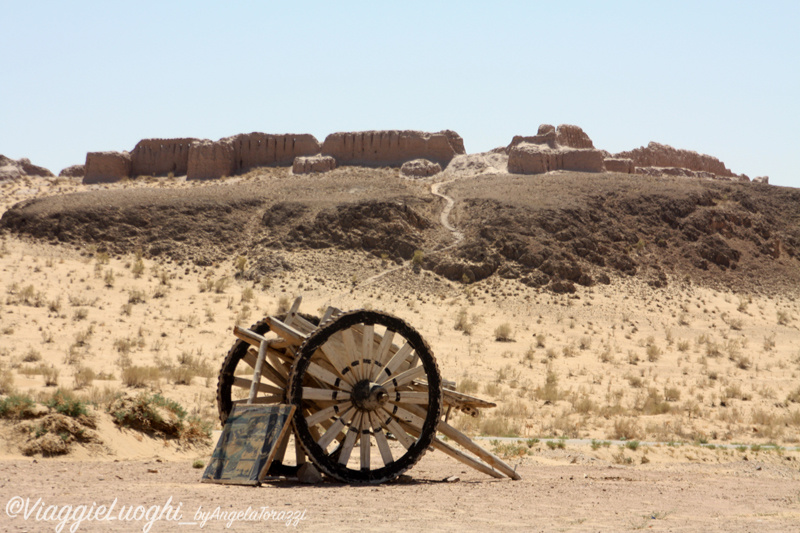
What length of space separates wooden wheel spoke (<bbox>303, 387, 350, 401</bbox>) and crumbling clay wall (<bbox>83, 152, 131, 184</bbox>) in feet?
162

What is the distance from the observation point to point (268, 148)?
175 ft

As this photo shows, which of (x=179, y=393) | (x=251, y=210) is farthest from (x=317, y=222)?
(x=179, y=393)

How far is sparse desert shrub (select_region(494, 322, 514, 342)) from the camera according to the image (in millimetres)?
27078

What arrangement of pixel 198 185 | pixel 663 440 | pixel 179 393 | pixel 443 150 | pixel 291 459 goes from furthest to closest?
pixel 443 150 → pixel 198 185 → pixel 179 393 → pixel 663 440 → pixel 291 459

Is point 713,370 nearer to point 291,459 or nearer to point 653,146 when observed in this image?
point 291,459

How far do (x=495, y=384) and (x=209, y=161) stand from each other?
3676 cm

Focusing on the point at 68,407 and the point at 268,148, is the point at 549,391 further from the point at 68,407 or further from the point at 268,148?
the point at 268,148

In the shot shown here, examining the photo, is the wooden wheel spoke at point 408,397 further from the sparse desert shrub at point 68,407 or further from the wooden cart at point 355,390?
the sparse desert shrub at point 68,407

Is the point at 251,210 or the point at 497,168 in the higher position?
the point at 497,168

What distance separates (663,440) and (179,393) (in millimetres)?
9737

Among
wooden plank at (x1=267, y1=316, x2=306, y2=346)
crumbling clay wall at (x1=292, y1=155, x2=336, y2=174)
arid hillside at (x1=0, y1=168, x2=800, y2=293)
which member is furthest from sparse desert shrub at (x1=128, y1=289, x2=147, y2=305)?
crumbling clay wall at (x1=292, y1=155, x2=336, y2=174)

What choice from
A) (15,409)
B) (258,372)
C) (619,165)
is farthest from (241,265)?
(619,165)

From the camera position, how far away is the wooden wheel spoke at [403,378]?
806 centimetres

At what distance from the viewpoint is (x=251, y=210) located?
4259 centimetres
